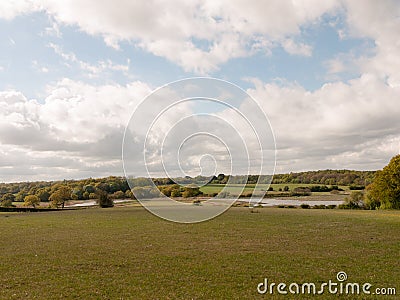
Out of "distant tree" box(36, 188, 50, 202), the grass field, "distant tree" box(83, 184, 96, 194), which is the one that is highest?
"distant tree" box(83, 184, 96, 194)

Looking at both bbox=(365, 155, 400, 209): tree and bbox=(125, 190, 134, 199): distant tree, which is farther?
bbox=(125, 190, 134, 199): distant tree

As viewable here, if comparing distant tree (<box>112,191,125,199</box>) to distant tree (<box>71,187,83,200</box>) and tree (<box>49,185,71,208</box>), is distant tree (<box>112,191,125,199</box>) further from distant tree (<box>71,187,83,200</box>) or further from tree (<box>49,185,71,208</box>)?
tree (<box>49,185,71,208</box>)

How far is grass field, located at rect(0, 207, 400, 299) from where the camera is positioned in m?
14.8

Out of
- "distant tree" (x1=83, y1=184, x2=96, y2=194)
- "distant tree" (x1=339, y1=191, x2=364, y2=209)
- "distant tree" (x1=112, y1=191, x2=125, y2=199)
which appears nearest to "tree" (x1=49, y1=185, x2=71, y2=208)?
"distant tree" (x1=112, y1=191, x2=125, y2=199)

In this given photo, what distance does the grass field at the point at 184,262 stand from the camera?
582 inches

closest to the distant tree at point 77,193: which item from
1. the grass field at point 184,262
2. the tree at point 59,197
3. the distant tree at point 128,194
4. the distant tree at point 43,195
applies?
the distant tree at point 43,195

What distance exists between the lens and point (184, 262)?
19.7 meters

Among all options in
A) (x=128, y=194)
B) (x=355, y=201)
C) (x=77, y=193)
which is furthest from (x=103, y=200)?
(x=355, y=201)

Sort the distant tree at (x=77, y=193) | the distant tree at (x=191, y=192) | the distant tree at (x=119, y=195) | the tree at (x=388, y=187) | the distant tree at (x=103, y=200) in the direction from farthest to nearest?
the distant tree at (x=119, y=195)
the distant tree at (x=77, y=193)
the distant tree at (x=103, y=200)
the tree at (x=388, y=187)
the distant tree at (x=191, y=192)

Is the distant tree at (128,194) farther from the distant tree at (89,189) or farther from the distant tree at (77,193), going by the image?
the distant tree at (77,193)

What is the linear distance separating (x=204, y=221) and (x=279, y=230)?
11328 millimetres

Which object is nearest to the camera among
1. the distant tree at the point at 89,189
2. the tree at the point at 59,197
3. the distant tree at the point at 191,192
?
the distant tree at the point at 191,192

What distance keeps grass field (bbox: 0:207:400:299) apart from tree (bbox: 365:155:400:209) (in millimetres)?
44803

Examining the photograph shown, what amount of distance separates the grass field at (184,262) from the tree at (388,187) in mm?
44803
